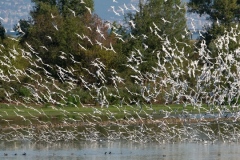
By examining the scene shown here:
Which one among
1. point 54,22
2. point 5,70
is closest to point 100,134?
point 5,70

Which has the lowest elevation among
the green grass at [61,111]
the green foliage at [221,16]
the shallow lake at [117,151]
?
the shallow lake at [117,151]

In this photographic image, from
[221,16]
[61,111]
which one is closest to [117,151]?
[61,111]

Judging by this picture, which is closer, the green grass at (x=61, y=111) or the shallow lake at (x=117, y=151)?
the shallow lake at (x=117, y=151)

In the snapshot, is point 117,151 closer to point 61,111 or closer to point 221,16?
point 61,111

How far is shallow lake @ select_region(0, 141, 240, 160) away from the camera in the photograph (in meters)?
40.9

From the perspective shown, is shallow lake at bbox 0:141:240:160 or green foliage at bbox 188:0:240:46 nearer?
shallow lake at bbox 0:141:240:160

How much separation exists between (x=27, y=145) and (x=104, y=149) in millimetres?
4139

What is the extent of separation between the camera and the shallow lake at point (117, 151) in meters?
40.9

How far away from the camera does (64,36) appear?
9119 centimetres

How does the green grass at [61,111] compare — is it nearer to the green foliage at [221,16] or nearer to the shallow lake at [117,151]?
the shallow lake at [117,151]

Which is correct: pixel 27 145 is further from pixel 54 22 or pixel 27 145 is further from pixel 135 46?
pixel 54 22

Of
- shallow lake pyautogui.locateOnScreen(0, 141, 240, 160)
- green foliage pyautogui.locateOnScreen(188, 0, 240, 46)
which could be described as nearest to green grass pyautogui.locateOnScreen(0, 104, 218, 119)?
shallow lake pyautogui.locateOnScreen(0, 141, 240, 160)

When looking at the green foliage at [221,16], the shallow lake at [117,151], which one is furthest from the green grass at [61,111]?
the green foliage at [221,16]

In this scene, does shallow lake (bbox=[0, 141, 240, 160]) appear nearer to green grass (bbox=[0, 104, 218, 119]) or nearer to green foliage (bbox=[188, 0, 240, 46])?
green grass (bbox=[0, 104, 218, 119])
